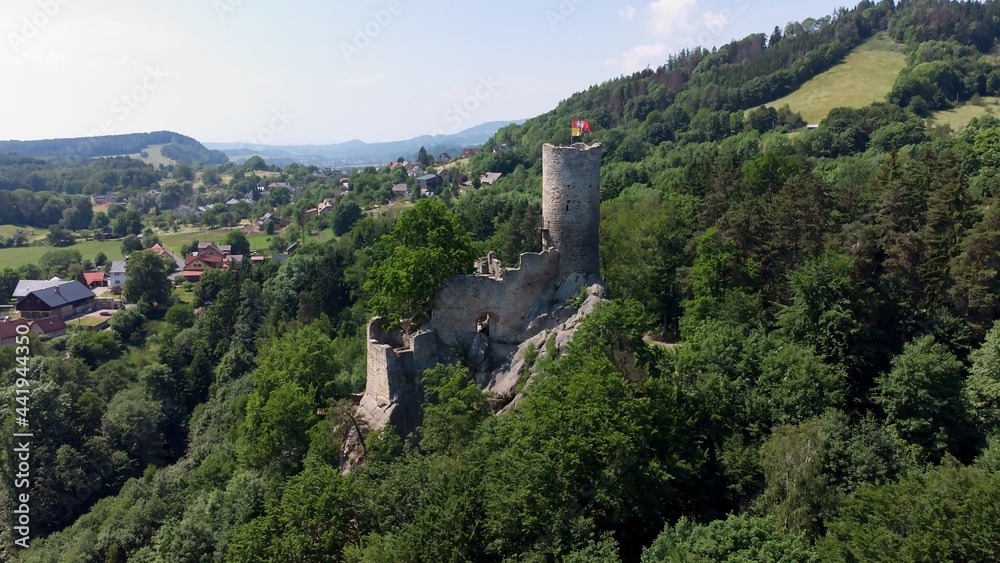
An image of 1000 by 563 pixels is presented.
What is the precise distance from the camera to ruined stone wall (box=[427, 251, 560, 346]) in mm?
29859

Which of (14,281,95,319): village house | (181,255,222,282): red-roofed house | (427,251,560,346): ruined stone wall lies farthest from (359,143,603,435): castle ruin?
(181,255,222,282): red-roofed house

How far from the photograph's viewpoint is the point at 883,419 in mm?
24828

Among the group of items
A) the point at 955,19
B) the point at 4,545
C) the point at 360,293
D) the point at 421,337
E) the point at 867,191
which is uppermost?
the point at 955,19

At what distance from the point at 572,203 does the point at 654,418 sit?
1048 cm

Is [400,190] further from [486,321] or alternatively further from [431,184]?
[486,321]

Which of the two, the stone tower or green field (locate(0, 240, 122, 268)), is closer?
the stone tower

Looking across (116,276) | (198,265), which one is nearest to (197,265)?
(198,265)

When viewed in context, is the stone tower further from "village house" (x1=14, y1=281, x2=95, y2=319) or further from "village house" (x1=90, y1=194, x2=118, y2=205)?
"village house" (x1=90, y1=194, x2=118, y2=205)

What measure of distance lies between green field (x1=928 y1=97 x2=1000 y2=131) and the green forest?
85.1 feet

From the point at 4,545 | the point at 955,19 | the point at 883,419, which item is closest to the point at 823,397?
the point at 883,419

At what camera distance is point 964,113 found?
3260 inches

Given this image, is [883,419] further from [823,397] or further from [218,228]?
[218,228]

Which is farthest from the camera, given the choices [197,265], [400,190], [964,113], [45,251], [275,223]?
[275,223]

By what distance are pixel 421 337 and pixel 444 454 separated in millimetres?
5997
